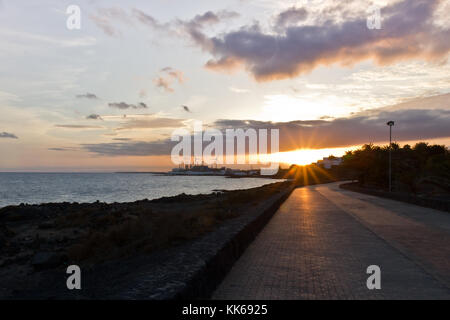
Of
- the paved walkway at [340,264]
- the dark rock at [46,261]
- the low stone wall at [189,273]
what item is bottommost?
the dark rock at [46,261]

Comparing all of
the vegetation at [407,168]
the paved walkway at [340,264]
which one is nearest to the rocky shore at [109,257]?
the paved walkway at [340,264]

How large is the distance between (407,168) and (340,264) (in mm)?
69195

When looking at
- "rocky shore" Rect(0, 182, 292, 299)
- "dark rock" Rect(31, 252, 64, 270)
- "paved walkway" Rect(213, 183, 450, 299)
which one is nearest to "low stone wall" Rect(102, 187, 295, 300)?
"rocky shore" Rect(0, 182, 292, 299)

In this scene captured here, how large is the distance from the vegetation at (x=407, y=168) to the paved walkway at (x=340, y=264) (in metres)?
41.1

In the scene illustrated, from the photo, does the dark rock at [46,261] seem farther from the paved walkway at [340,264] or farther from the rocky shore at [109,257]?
the paved walkway at [340,264]

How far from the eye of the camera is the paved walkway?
625 cm

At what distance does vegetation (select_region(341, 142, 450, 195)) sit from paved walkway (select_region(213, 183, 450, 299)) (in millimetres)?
41118

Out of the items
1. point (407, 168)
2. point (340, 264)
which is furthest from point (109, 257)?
point (407, 168)

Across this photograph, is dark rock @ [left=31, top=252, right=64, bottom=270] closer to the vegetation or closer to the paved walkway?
the paved walkway

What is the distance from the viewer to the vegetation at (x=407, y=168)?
5339cm

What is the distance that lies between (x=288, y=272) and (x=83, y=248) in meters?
8.65

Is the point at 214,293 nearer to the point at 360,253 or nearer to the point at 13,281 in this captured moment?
the point at 360,253

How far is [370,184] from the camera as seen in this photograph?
240 ft
